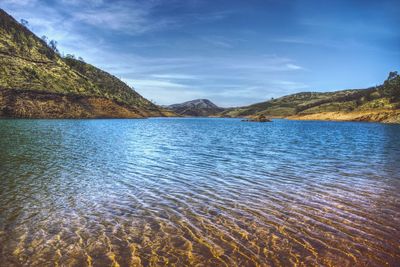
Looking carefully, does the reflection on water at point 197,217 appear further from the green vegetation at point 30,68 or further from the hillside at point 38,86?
the green vegetation at point 30,68

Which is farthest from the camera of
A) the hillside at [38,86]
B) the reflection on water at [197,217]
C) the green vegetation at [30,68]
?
the green vegetation at [30,68]

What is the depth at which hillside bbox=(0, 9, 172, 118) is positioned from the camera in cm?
10794

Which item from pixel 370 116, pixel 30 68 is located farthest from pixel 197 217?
pixel 370 116

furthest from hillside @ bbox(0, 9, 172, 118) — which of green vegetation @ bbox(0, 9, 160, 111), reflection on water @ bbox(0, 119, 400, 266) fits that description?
reflection on water @ bbox(0, 119, 400, 266)

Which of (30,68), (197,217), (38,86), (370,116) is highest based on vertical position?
(30,68)

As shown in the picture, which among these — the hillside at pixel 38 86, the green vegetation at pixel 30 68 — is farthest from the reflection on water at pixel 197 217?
the green vegetation at pixel 30 68

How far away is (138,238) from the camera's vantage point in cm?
939

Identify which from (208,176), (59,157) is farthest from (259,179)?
(59,157)

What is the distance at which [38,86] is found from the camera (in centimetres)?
12000

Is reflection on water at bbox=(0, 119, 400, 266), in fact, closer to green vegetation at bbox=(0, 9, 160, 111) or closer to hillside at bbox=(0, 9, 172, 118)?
hillside at bbox=(0, 9, 172, 118)

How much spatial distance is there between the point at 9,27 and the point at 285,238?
7337 inches

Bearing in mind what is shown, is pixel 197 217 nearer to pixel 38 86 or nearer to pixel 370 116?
pixel 38 86

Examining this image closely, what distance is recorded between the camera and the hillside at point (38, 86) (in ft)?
354

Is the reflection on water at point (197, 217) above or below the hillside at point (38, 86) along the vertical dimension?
below
